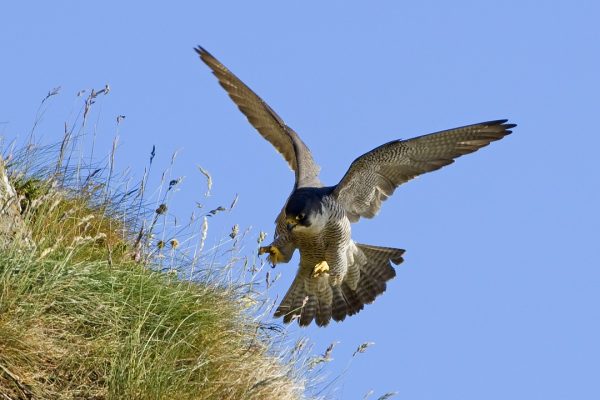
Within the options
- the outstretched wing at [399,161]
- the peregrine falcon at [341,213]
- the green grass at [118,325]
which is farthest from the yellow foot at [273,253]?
the green grass at [118,325]

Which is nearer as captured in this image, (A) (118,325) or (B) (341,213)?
(A) (118,325)

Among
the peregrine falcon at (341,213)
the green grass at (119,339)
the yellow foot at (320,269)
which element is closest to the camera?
the green grass at (119,339)

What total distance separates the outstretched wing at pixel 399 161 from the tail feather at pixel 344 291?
0.62m

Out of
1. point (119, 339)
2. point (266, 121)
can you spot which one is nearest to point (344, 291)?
point (266, 121)

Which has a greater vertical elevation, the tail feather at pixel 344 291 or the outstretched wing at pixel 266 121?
the outstretched wing at pixel 266 121

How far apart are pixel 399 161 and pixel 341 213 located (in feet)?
1.77

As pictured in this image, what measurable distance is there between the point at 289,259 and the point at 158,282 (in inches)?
95.1

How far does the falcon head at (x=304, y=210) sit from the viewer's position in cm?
730

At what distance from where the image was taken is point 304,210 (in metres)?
7.30

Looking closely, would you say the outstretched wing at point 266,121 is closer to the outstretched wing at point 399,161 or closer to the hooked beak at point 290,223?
the outstretched wing at point 399,161

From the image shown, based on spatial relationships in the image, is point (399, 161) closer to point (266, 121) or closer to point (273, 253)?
point (273, 253)

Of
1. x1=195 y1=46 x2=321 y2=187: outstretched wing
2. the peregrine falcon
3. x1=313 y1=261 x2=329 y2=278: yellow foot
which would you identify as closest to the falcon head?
the peregrine falcon

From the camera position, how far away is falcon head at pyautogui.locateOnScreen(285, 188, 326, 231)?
730 centimetres

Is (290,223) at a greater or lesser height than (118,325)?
greater
